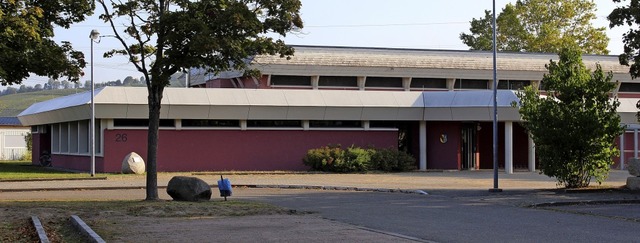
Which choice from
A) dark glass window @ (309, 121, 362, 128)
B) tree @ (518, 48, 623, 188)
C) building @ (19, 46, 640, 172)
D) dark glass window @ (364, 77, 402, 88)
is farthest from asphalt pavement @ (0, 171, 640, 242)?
dark glass window @ (364, 77, 402, 88)

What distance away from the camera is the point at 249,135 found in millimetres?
45469

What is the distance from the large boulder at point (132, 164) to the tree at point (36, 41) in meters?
18.1

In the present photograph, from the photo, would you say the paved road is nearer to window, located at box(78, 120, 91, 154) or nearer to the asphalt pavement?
the asphalt pavement

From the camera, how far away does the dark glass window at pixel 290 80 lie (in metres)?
50.8

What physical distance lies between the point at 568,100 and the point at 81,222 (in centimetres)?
1882

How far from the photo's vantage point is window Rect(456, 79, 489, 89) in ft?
179

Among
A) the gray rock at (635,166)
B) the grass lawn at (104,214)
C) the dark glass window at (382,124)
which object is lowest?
the grass lawn at (104,214)

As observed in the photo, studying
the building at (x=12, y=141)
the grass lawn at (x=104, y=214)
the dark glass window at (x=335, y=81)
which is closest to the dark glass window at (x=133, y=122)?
the dark glass window at (x=335, y=81)

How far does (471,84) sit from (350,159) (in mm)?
13583

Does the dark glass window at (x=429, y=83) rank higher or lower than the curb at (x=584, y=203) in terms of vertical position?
higher

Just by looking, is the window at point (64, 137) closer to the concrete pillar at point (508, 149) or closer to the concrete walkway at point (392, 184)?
the concrete walkway at point (392, 184)

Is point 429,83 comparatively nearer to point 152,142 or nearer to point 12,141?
point 152,142

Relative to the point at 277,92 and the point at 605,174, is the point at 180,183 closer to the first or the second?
the point at 605,174

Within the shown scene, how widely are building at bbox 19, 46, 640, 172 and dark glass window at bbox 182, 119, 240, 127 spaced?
6cm
